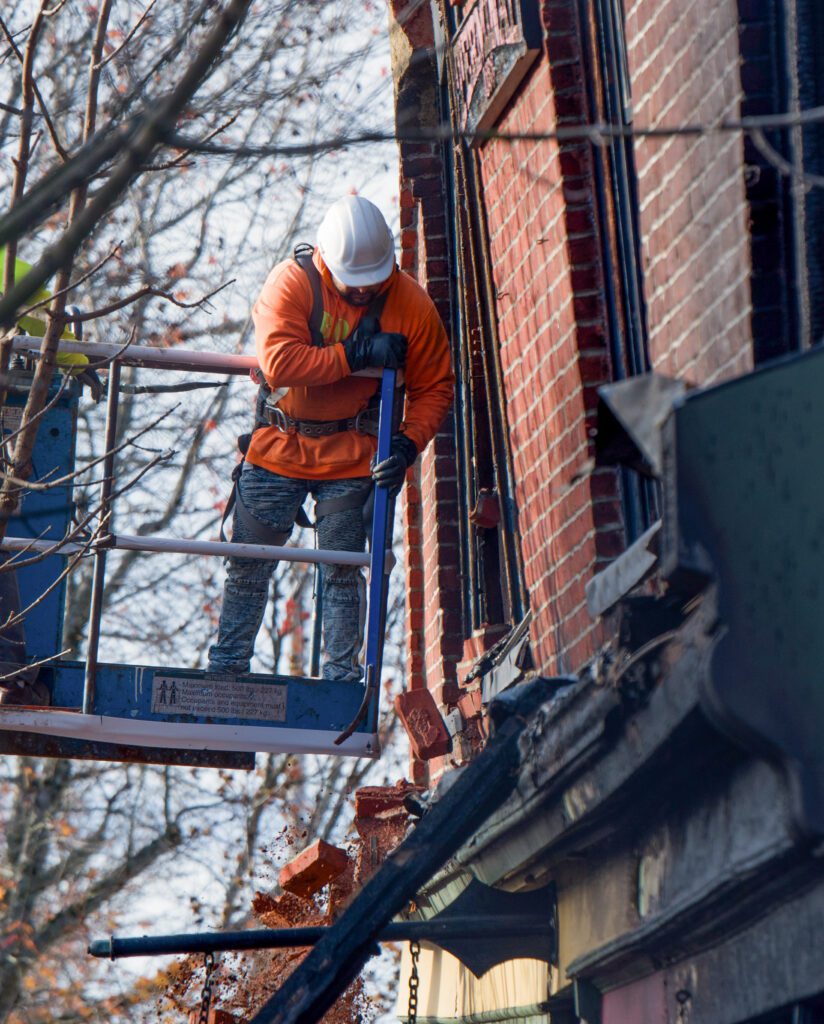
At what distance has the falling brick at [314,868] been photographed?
675 cm

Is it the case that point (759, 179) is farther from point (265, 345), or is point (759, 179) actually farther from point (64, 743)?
point (64, 743)

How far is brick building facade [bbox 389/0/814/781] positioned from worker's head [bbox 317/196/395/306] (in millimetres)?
423

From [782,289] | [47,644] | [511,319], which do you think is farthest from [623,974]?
[47,644]

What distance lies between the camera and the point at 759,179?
4.34 meters

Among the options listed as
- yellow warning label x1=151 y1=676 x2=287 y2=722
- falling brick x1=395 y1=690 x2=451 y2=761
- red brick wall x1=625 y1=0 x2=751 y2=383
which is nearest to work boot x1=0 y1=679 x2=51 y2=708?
yellow warning label x1=151 y1=676 x2=287 y2=722

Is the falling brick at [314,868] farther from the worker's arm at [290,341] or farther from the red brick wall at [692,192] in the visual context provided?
the red brick wall at [692,192]

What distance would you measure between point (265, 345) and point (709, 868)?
3470 millimetres

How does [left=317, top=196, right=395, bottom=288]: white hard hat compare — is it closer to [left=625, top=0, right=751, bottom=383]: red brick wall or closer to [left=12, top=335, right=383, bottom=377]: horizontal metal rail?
[left=12, top=335, right=383, bottom=377]: horizontal metal rail

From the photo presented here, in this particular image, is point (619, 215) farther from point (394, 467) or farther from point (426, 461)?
point (426, 461)

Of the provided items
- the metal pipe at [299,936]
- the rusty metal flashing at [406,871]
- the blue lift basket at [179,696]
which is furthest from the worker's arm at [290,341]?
the metal pipe at [299,936]

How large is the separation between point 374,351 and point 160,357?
1.00 m

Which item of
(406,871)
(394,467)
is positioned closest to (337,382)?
(394,467)

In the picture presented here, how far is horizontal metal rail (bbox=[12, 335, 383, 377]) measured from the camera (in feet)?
22.4

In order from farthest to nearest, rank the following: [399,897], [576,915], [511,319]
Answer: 1. [511,319]
2. [576,915]
3. [399,897]
